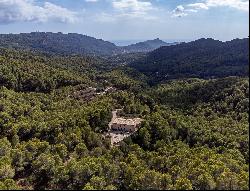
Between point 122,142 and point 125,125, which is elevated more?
point 125,125

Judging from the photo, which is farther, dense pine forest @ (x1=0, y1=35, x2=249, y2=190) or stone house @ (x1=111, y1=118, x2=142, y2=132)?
stone house @ (x1=111, y1=118, x2=142, y2=132)

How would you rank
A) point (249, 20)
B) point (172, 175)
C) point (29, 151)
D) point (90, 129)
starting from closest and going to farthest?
point (249, 20) → point (172, 175) → point (29, 151) → point (90, 129)

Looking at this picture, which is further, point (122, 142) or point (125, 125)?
point (125, 125)

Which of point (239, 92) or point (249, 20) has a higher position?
point (249, 20)

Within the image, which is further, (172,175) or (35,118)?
(35,118)

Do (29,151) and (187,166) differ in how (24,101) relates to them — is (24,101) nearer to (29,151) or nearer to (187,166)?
(29,151)

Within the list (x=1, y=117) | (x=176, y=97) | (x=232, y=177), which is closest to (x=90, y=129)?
(x=1, y=117)

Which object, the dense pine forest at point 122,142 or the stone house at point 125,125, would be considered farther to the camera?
the stone house at point 125,125

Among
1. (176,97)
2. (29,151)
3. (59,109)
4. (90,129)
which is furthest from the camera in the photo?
(176,97)
